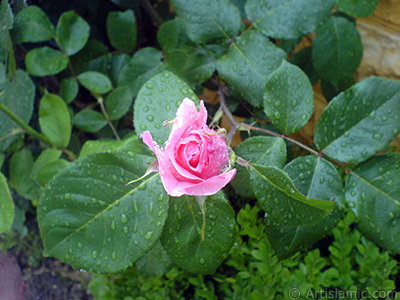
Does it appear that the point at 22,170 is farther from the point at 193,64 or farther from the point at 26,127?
Answer: the point at 193,64

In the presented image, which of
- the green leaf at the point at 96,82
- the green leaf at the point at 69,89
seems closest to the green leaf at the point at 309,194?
the green leaf at the point at 96,82

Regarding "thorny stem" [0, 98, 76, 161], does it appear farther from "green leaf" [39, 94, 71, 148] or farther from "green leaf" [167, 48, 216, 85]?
"green leaf" [167, 48, 216, 85]

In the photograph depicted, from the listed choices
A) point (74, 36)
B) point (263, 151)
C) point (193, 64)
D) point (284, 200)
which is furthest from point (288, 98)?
point (74, 36)

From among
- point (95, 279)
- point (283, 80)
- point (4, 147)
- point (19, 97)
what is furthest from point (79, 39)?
point (95, 279)

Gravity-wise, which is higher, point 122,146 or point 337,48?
point 337,48

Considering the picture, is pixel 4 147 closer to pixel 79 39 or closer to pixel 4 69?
pixel 4 69

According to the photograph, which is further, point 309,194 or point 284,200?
point 309,194
